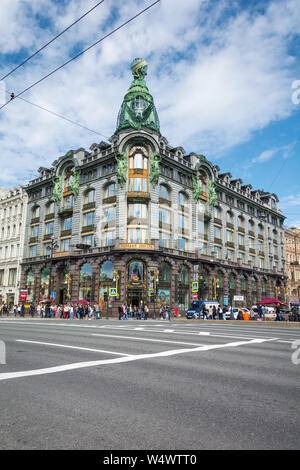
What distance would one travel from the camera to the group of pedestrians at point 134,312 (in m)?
36.3

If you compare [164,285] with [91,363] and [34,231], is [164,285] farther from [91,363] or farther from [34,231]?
[91,363]

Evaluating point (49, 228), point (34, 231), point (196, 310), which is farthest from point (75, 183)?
point (196, 310)

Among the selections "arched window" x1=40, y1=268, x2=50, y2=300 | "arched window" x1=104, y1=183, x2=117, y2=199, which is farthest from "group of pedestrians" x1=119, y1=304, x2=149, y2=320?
"arched window" x1=40, y1=268, x2=50, y2=300

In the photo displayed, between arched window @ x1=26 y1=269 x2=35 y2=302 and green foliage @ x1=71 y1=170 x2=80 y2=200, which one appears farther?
arched window @ x1=26 y1=269 x2=35 y2=302

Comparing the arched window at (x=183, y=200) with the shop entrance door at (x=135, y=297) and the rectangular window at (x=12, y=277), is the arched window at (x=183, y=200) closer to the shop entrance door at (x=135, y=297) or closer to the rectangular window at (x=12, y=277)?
the shop entrance door at (x=135, y=297)

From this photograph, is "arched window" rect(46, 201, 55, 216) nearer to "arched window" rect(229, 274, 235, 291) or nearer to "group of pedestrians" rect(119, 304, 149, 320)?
"group of pedestrians" rect(119, 304, 149, 320)

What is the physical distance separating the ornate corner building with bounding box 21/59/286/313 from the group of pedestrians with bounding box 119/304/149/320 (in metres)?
1.05

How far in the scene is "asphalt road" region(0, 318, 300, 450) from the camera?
355 cm

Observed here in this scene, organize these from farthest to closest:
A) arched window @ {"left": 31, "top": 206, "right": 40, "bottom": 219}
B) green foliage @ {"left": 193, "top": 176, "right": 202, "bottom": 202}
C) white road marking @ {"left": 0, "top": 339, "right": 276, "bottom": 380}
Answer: arched window @ {"left": 31, "top": 206, "right": 40, "bottom": 219} < green foliage @ {"left": 193, "top": 176, "right": 202, "bottom": 202} < white road marking @ {"left": 0, "top": 339, "right": 276, "bottom": 380}

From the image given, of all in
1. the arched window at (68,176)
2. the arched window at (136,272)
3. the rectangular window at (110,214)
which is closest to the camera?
the arched window at (136,272)

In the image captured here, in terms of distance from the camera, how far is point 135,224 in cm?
4244

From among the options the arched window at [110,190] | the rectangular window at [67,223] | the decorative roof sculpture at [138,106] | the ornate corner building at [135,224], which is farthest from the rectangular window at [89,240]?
the decorative roof sculpture at [138,106]

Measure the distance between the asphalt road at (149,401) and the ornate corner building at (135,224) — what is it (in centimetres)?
3119

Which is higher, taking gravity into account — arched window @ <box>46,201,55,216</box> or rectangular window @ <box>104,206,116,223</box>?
arched window @ <box>46,201,55,216</box>
